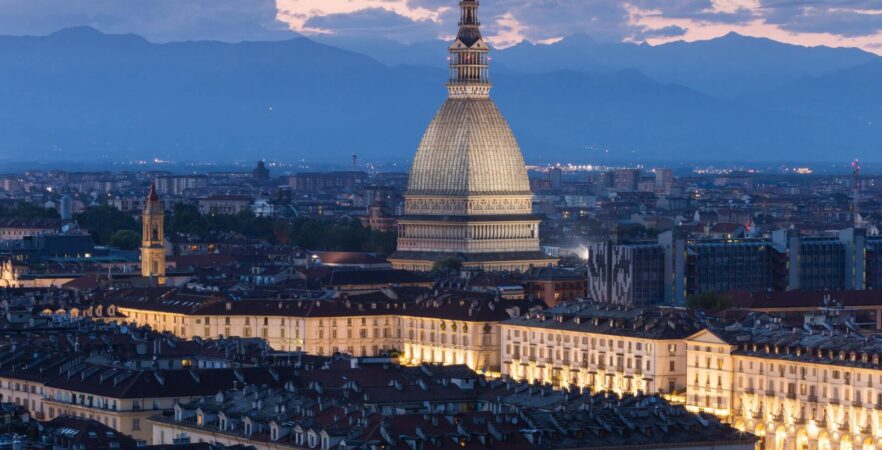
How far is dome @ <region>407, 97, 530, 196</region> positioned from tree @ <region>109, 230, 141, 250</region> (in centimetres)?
2946

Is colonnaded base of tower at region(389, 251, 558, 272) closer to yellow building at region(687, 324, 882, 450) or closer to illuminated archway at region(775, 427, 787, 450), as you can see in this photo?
yellow building at region(687, 324, 882, 450)

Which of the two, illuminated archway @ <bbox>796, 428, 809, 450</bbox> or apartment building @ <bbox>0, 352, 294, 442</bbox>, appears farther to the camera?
illuminated archway @ <bbox>796, 428, 809, 450</bbox>

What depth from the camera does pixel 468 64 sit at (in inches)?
6220

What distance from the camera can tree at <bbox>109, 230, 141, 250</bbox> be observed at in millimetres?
181000

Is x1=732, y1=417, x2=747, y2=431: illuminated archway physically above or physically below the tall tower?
below

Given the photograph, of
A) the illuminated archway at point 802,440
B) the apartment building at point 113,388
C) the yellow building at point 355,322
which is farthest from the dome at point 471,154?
the illuminated archway at point 802,440

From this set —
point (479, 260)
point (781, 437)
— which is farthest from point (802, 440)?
point (479, 260)

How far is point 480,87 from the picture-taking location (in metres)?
158

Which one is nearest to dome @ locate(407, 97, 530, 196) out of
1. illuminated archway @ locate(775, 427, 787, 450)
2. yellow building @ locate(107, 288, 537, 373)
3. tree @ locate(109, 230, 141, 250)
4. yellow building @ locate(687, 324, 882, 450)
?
tree @ locate(109, 230, 141, 250)

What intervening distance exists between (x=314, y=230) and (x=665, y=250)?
69.5 m

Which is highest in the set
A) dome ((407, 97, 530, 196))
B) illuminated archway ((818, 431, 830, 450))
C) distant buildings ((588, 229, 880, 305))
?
dome ((407, 97, 530, 196))

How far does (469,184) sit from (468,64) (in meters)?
7.04

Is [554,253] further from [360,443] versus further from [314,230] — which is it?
[360,443]

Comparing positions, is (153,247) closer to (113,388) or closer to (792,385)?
(792,385)
